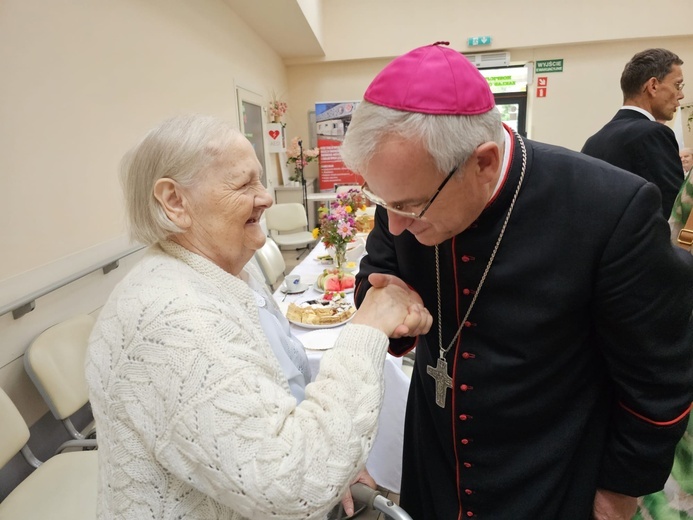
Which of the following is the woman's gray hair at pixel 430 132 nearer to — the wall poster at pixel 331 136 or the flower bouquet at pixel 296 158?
the flower bouquet at pixel 296 158

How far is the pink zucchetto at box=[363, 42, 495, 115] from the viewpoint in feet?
2.51

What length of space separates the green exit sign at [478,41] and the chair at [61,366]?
274 inches

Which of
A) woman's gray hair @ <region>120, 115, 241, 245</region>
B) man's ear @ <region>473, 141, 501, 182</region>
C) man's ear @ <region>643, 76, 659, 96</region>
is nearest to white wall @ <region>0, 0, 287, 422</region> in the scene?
woman's gray hair @ <region>120, 115, 241, 245</region>

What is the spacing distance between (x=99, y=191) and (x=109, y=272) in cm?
47

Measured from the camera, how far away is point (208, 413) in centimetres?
70

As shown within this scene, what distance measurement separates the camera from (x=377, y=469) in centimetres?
200

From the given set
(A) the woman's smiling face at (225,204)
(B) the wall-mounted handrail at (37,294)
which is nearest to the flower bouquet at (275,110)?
(B) the wall-mounted handrail at (37,294)

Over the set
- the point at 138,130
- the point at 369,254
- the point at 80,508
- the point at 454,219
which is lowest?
the point at 80,508

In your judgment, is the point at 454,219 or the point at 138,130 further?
the point at 138,130

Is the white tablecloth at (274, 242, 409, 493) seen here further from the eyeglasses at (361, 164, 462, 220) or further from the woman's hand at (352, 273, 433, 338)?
the eyeglasses at (361, 164, 462, 220)

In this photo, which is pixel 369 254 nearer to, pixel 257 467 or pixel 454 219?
pixel 454 219

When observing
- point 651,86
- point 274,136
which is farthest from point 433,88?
point 274,136

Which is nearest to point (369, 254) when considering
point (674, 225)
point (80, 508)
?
point (674, 225)

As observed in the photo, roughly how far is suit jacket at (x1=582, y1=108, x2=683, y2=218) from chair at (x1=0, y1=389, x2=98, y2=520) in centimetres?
321
